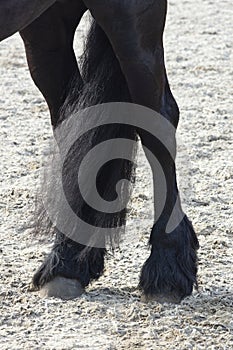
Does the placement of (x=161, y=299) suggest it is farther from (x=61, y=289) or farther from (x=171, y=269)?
(x=61, y=289)

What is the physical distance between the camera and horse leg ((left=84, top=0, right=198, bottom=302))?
324cm

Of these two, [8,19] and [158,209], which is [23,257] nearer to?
[158,209]

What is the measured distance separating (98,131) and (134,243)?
71 centimetres

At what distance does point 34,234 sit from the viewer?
383 centimetres

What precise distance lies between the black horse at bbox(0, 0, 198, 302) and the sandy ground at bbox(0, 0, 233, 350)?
0.08 meters

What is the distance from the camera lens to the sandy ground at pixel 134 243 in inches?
128

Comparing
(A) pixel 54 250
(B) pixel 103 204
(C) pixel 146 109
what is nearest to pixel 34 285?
A: (A) pixel 54 250

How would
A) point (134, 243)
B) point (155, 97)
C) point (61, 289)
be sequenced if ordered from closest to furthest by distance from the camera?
point (155, 97) < point (61, 289) < point (134, 243)

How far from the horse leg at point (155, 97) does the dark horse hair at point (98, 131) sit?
118 mm

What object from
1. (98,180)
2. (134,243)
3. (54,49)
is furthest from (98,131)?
(134,243)

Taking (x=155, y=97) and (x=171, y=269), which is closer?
(x=155, y=97)

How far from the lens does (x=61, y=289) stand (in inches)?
141

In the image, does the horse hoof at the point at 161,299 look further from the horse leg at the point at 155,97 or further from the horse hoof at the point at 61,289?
the horse hoof at the point at 61,289

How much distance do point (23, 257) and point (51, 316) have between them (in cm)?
57
